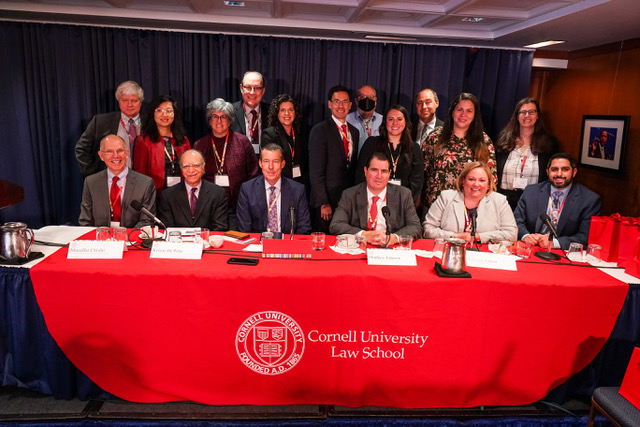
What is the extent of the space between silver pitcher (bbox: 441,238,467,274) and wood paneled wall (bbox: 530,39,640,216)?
9.76 ft

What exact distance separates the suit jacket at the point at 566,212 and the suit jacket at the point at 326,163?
1.45 meters

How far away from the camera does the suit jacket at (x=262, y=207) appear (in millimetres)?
3096

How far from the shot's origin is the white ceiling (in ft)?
11.7

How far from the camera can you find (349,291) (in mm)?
2084

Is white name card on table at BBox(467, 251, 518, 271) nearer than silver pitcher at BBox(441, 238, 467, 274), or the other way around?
silver pitcher at BBox(441, 238, 467, 274)

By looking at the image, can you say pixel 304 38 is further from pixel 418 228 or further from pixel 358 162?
pixel 418 228

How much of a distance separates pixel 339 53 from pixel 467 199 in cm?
265

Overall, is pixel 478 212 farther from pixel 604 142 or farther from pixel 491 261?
pixel 604 142

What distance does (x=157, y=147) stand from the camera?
360 cm

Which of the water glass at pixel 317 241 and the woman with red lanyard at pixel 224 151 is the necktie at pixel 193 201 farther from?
the water glass at pixel 317 241

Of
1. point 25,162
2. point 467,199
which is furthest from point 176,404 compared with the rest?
point 25,162

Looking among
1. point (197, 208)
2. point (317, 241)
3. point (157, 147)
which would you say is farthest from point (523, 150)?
point (157, 147)

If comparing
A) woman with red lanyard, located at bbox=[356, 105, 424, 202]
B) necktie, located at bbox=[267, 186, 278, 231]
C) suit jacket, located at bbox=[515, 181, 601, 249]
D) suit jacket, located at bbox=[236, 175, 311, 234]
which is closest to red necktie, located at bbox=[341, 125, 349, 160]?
woman with red lanyard, located at bbox=[356, 105, 424, 202]

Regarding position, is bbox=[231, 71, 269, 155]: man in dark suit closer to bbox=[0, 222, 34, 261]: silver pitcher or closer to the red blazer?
the red blazer
